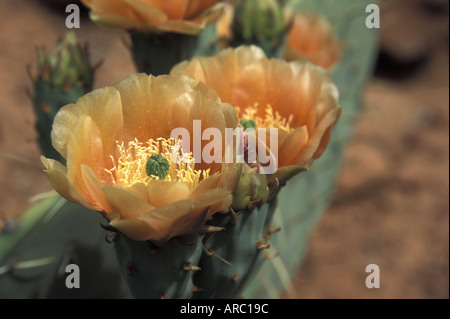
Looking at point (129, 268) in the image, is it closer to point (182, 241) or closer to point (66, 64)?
point (182, 241)

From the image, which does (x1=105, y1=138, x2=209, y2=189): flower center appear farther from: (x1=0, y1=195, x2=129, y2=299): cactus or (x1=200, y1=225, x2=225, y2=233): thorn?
(x1=0, y1=195, x2=129, y2=299): cactus

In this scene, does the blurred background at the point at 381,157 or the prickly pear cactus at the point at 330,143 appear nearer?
the prickly pear cactus at the point at 330,143

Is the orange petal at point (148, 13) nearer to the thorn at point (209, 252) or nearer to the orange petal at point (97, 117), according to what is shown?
the orange petal at point (97, 117)

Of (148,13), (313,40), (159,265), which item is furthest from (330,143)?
(159,265)

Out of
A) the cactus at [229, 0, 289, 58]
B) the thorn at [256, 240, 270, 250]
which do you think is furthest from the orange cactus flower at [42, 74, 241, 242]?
the cactus at [229, 0, 289, 58]

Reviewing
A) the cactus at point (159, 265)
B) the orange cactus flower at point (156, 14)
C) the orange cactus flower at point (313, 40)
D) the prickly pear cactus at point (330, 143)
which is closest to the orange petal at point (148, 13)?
the orange cactus flower at point (156, 14)
